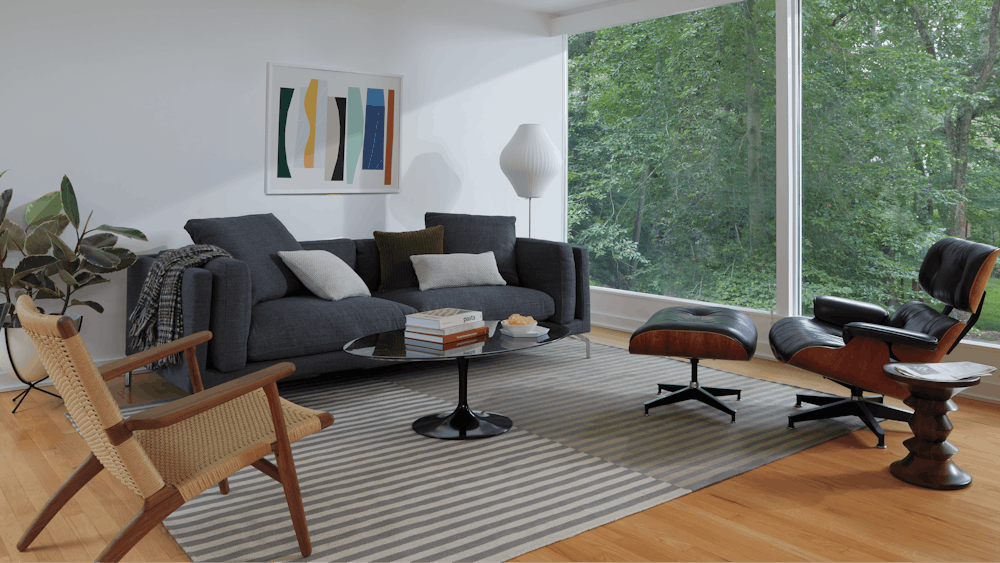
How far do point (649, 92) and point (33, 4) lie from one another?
409 centimetres

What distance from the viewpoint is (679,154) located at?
5.63 m

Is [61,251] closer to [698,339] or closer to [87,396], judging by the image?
[87,396]

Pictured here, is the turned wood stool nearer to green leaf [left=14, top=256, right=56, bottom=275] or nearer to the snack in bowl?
the snack in bowl

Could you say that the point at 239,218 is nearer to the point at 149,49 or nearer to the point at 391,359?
the point at 149,49

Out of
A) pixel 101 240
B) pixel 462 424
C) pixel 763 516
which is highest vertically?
pixel 101 240

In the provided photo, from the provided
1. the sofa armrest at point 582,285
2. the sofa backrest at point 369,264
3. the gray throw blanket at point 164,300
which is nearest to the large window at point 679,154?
the sofa armrest at point 582,285

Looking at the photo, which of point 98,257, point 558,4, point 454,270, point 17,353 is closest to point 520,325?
point 454,270

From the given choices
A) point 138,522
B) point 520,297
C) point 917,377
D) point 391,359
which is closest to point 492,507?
point 391,359

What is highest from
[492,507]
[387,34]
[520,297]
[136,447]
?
[387,34]

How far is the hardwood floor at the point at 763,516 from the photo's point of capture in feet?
7.08

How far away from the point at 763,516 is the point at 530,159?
3.55m

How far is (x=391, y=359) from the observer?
293cm

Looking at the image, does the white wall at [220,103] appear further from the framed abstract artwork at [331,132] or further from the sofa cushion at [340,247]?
the sofa cushion at [340,247]

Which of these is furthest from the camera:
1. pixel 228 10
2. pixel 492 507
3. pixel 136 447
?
pixel 228 10
